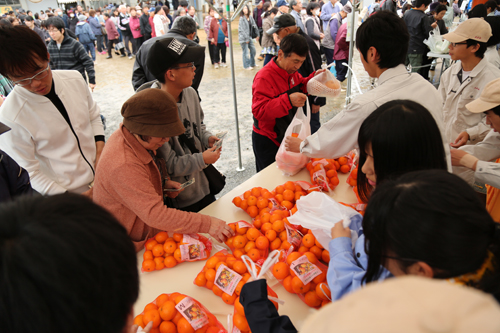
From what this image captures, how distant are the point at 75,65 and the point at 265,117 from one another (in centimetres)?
393

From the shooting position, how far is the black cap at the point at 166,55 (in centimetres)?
188

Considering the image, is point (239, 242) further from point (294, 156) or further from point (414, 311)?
point (414, 311)

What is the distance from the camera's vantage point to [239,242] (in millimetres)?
1631

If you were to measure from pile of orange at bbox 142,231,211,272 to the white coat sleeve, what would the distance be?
97 cm

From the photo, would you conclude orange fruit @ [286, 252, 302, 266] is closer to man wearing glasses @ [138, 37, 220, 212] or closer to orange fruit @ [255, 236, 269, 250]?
orange fruit @ [255, 236, 269, 250]

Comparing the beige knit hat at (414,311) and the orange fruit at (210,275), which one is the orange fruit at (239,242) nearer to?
the orange fruit at (210,275)

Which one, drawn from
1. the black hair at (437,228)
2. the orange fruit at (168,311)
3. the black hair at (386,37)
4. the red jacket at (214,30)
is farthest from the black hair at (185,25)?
the red jacket at (214,30)

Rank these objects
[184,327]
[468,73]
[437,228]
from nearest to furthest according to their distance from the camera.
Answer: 1. [437,228]
2. [184,327]
3. [468,73]

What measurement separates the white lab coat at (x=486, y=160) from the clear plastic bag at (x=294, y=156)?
1136mm

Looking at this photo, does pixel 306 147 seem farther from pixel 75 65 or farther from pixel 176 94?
pixel 75 65

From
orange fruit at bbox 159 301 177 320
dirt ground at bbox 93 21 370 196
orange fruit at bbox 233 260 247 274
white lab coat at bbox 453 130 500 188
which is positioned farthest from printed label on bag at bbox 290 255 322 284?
dirt ground at bbox 93 21 370 196

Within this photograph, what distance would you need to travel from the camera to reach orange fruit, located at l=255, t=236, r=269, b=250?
62.9 inches

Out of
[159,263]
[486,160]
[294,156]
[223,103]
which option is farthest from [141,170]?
[223,103]

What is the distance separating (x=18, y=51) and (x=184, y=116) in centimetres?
100
